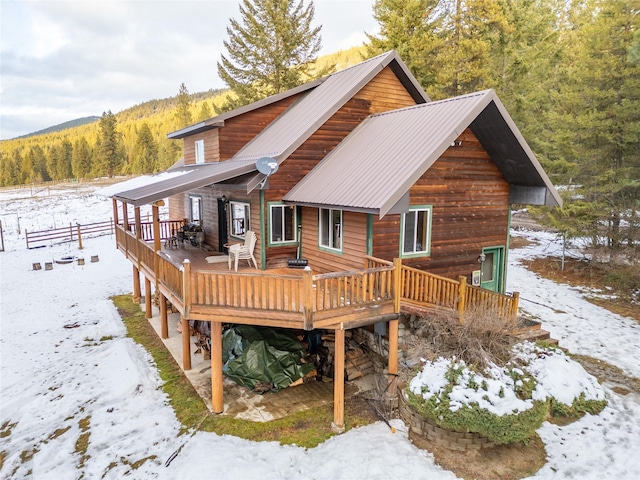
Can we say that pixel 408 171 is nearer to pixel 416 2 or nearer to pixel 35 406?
pixel 35 406

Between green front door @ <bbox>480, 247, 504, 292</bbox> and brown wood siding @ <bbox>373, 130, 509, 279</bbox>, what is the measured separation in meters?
0.42

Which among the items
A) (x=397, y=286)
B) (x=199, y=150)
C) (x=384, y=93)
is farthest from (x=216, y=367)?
(x=199, y=150)

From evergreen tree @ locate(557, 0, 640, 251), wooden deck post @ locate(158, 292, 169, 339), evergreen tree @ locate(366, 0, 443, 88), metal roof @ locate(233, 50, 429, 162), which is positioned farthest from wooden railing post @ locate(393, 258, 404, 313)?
evergreen tree @ locate(366, 0, 443, 88)

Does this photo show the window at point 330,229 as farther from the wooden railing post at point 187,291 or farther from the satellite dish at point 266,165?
the wooden railing post at point 187,291

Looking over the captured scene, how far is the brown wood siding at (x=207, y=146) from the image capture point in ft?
51.0

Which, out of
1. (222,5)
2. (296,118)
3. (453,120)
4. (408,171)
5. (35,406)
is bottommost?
(35,406)

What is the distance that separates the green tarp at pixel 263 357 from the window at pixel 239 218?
4036 millimetres

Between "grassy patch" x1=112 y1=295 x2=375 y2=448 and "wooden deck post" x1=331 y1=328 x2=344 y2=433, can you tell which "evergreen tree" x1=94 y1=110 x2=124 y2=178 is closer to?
"grassy patch" x1=112 y1=295 x2=375 y2=448

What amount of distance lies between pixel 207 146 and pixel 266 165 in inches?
247

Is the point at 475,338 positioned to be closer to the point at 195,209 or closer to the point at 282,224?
the point at 282,224

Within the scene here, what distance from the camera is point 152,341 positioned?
14.2 metres

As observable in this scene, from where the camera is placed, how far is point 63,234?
33500mm

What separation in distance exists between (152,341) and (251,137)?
8.40 metres

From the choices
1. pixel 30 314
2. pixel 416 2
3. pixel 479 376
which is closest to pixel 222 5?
pixel 416 2
